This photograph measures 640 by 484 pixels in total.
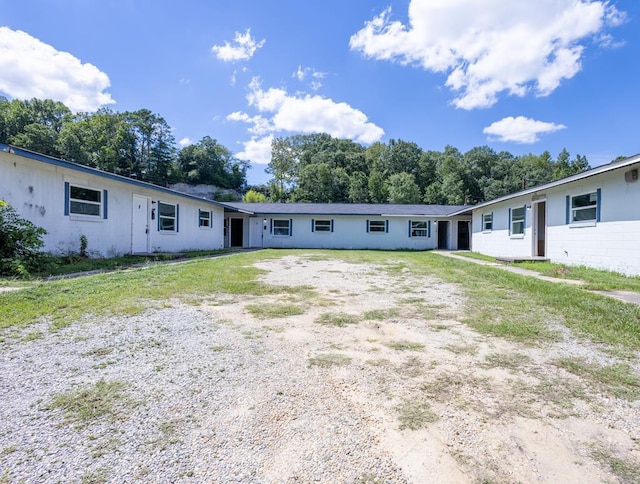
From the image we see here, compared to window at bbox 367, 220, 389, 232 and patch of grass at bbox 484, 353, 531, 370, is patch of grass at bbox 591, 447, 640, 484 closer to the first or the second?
patch of grass at bbox 484, 353, 531, 370

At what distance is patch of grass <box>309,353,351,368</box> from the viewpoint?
269 cm

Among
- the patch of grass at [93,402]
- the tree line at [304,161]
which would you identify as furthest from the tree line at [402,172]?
the patch of grass at [93,402]

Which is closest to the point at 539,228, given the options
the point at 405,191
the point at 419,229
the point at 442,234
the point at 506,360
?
the point at 419,229

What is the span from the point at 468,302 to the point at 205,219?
1384 centimetres

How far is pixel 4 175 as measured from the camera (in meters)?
7.27

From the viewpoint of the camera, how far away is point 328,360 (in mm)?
2777

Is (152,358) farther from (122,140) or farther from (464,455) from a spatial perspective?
(122,140)

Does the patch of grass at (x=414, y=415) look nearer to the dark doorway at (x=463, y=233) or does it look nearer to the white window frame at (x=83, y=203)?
the white window frame at (x=83, y=203)

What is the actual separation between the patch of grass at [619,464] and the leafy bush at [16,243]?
8920 mm

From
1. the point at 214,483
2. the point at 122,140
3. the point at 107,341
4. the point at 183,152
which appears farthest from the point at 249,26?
the point at 183,152

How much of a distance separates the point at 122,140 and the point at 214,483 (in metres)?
60.1

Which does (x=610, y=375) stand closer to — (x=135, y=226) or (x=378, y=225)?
(x=135, y=226)

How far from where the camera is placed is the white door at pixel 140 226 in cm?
1104

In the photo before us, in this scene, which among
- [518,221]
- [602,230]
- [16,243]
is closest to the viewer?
[16,243]
